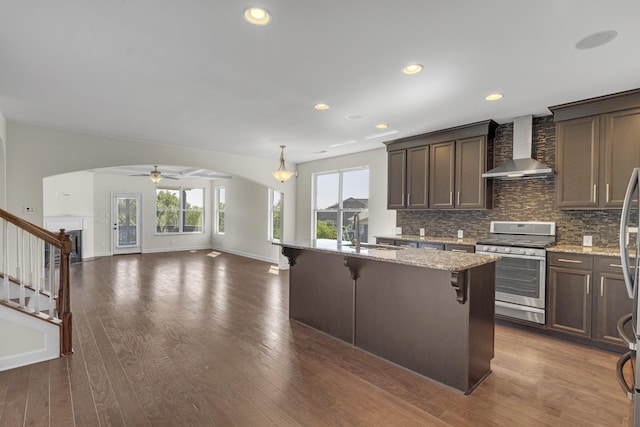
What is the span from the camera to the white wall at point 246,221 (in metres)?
8.93

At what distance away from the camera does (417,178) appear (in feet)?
16.8

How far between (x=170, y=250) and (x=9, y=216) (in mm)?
8308

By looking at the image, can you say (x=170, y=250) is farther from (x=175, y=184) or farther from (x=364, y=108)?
(x=364, y=108)

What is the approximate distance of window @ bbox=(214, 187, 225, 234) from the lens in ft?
36.7

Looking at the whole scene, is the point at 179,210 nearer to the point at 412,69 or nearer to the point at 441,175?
the point at 441,175

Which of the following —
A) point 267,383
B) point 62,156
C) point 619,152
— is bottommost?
point 267,383

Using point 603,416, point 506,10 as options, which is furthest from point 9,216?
point 603,416

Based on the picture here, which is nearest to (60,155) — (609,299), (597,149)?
(597,149)

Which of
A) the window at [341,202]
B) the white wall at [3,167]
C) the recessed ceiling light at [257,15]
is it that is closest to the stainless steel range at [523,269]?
the window at [341,202]

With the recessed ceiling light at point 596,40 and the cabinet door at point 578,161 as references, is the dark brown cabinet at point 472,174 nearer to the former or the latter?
the cabinet door at point 578,161

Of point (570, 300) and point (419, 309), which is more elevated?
point (419, 309)

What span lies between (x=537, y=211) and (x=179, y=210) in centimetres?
1043

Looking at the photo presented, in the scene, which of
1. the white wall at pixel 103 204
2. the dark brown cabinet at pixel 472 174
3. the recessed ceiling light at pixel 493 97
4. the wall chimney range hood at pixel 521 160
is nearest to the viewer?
the recessed ceiling light at pixel 493 97

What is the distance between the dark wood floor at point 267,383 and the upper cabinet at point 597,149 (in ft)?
5.45
